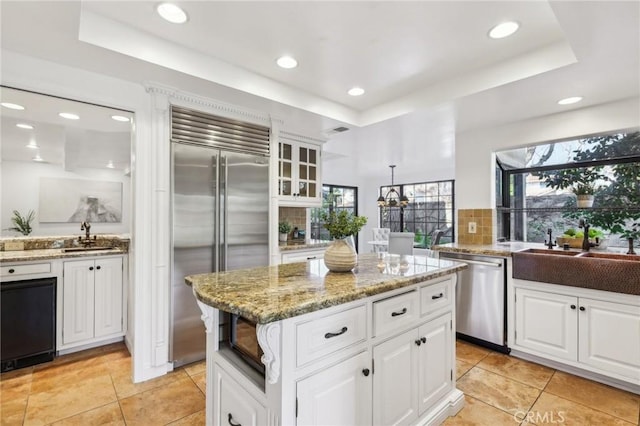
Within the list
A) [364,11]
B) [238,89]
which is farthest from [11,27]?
[364,11]

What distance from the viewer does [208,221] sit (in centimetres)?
269

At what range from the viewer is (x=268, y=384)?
1.14 metres

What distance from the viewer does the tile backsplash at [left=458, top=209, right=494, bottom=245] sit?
10.9 feet

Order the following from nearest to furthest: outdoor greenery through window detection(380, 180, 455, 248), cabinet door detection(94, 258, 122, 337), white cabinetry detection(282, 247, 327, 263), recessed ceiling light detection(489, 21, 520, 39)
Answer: recessed ceiling light detection(489, 21, 520, 39) → cabinet door detection(94, 258, 122, 337) → white cabinetry detection(282, 247, 327, 263) → outdoor greenery through window detection(380, 180, 455, 248)

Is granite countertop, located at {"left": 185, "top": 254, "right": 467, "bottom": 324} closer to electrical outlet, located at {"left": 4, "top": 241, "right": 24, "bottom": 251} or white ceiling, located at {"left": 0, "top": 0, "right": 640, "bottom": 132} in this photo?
white ceiling, located at {"left": 0, "top": 0, "right": 640, "bottom": 132}

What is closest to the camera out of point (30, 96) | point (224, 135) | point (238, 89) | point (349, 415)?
point (349, 415)

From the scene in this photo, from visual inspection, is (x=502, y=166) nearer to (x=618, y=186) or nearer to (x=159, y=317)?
(x=618, y=186)

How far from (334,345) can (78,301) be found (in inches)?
110

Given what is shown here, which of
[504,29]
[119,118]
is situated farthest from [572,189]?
[119,118]

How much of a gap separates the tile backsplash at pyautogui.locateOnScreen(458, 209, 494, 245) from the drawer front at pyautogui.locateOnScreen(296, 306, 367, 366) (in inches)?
101

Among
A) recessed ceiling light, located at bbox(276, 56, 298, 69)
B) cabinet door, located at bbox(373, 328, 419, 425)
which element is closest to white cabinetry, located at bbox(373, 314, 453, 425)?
cabinet door, located at bbox(373, 328, 419, 425)

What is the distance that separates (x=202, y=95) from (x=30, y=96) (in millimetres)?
1179

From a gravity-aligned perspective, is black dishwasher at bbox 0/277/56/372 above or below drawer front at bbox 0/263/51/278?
below

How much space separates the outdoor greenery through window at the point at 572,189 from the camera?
281 cm
